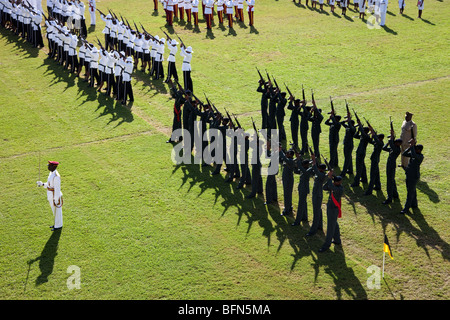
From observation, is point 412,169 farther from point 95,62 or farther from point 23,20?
point 23,20

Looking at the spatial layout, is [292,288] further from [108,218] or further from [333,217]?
[108,218]

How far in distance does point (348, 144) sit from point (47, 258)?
21.6 feet

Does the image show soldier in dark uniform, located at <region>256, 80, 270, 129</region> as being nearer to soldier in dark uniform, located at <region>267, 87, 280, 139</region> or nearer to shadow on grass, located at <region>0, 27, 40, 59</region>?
soldier in dark uniform, located at <region>267, 87, 280, 139</region>

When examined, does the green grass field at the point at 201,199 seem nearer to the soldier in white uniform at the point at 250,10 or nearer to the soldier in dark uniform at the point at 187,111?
the soldier in dark uniform at the point at 187,111

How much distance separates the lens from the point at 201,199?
36.7 ft

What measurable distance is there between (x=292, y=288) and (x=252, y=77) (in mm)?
10740

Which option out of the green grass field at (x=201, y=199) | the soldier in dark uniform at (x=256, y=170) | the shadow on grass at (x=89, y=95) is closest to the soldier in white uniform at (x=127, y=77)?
the shadow on grass at (x=89, y=95)

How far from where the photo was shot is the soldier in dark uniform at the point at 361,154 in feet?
36.8

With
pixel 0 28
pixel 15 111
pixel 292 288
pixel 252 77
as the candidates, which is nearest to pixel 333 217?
pixel 292 288

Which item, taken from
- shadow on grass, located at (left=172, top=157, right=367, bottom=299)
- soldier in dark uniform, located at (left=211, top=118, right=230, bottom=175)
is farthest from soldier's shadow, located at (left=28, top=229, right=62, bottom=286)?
soldier in dark uniform, located at (left=211, top=118, right=230, bottom=175)

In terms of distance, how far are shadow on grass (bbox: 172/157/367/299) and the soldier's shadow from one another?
118 inches

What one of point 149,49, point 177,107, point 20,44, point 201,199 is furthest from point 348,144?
point 20,44
